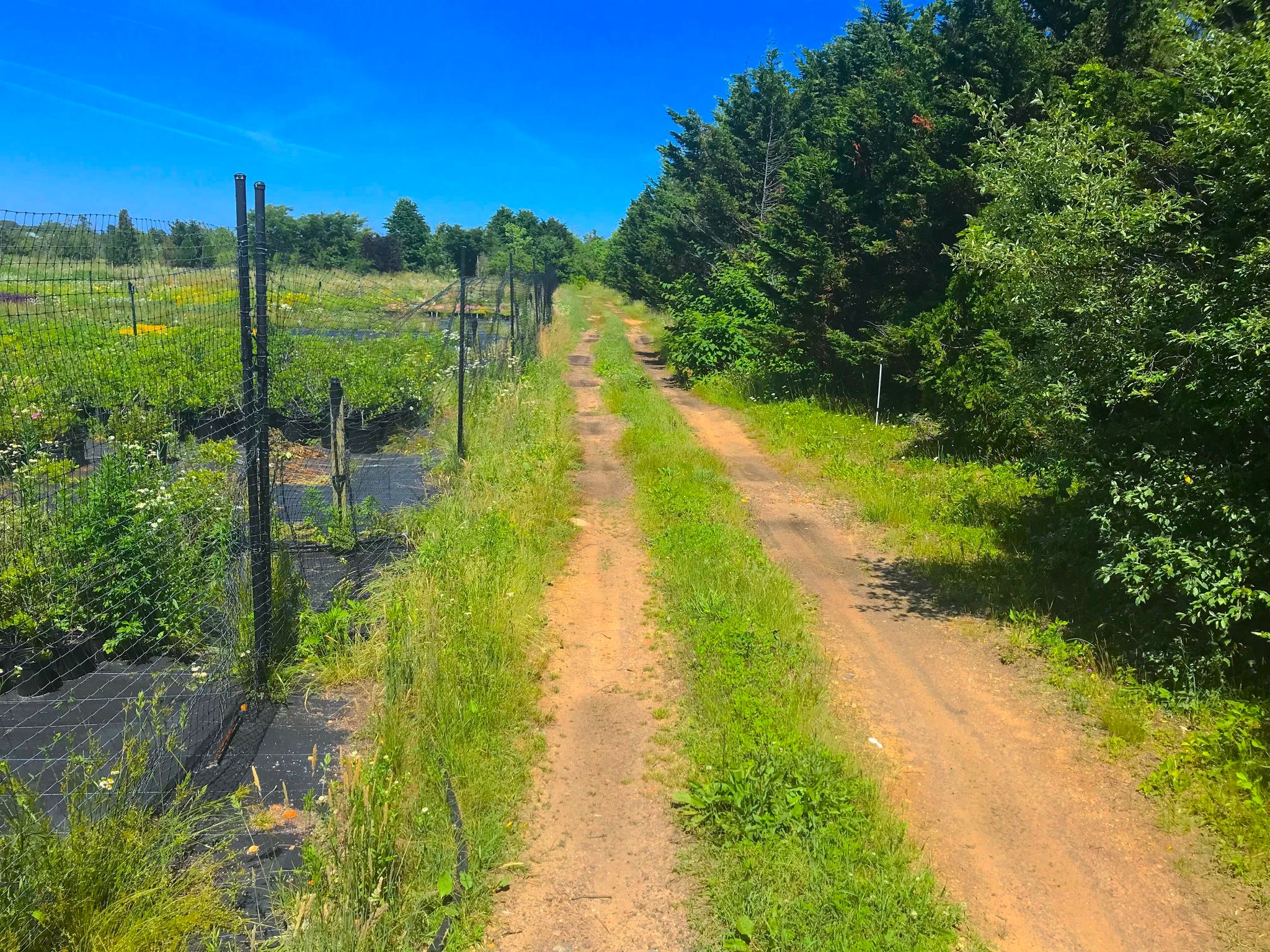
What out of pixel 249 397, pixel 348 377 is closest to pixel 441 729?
pixel 249 397

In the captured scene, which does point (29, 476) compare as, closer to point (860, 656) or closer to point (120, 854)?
point (120, 854)

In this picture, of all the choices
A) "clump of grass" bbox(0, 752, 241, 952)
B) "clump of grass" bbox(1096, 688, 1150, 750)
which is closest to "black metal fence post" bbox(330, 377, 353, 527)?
"clump of grass" bbox(0, 752, 241, 952)

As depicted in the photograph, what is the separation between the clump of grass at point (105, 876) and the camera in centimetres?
299

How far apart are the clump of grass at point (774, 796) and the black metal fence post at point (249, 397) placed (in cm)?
268

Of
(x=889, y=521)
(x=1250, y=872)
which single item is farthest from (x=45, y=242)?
(x=889, y=521)

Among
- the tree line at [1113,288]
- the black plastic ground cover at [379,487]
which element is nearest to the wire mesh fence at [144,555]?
the black plastic ground cover at [379,487]

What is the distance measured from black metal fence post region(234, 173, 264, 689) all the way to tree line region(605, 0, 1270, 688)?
195 inches

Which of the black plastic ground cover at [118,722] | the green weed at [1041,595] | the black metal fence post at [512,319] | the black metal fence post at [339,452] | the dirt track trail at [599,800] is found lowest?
the dirt track trail at [599,800]

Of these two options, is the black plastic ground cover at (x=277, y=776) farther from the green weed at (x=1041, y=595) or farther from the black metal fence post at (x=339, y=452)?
A: the green weed at (x=1041, y=595)

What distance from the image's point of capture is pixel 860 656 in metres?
6.25

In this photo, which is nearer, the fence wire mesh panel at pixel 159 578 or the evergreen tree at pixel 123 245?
the fence wire mesh panel at pixel 159 578

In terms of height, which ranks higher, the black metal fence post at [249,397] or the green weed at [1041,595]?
the black metal fence post at [249,397]

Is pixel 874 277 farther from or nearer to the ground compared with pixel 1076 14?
nearer to the ground

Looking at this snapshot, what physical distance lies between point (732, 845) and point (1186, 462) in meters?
3.66
